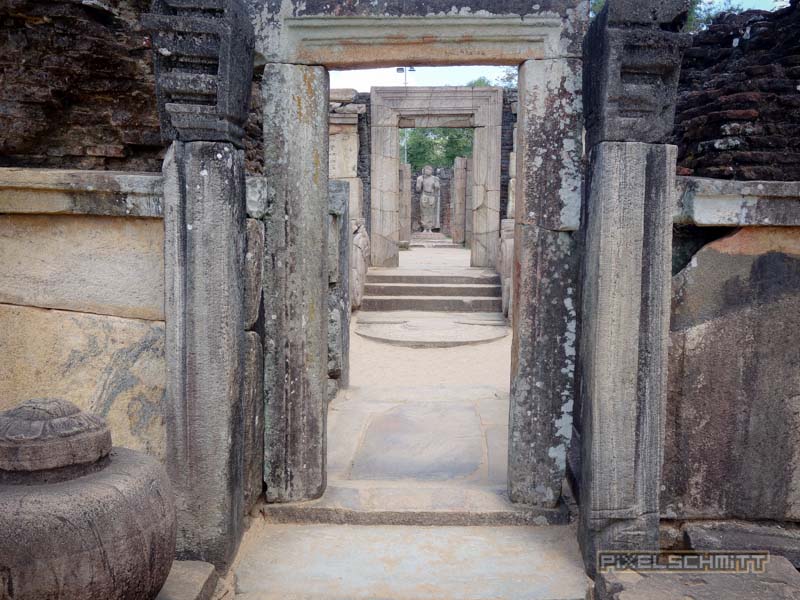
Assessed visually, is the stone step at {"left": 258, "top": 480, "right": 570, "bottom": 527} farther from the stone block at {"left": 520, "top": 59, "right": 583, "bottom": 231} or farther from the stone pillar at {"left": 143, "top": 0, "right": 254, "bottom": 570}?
the stone block at {"left": 520, "top": 59, "right": 583, "bottom": 231}

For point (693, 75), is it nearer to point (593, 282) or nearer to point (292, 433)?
point (593, 282)

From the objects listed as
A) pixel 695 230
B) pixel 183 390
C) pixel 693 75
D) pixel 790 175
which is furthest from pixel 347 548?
pixel 693 75

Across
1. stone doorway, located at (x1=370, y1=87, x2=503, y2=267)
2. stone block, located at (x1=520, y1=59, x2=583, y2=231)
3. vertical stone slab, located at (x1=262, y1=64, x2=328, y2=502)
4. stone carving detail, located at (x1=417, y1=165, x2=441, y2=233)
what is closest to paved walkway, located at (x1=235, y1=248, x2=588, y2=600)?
vertical stone slab, located at (x1=262, y1=64, x2=328, y2=502)

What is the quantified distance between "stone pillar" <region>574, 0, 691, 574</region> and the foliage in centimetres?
2907

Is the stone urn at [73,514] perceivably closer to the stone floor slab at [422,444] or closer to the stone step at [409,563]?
the stone step at [409,563]

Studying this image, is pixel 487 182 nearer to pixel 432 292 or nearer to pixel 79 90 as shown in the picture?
pixel 432 292

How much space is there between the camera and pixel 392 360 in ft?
22.8

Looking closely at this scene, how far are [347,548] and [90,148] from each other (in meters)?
4.13

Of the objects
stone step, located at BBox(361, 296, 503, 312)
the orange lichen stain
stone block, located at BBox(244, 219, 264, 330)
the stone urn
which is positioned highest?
the orange lichen stain

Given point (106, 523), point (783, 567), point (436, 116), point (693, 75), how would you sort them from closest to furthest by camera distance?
1. point (106, 523)
2. point (783, 567)
3. point (693, 75)
4. point (436, 116)

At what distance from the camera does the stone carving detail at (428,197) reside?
23.3 meters

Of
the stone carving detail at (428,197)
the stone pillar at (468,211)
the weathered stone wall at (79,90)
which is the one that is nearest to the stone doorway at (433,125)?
the stone pillar at (468,211)

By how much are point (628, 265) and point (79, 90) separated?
4648mm

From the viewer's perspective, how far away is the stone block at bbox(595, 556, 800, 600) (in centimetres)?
211
